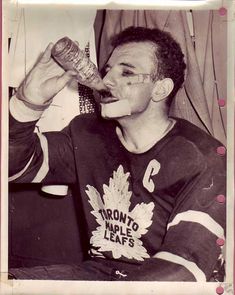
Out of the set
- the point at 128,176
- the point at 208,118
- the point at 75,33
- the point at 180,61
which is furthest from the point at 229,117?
the point at 75,33

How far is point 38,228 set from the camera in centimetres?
173

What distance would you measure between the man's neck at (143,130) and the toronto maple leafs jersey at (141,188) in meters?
0.02

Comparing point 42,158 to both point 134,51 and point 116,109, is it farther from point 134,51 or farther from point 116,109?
point 134,51

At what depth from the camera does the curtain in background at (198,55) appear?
1703 millimetres

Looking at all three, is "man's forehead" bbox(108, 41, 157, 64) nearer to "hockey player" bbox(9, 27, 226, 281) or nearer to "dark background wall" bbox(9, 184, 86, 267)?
"hockey player" bbox(9, 27, 226, 281)

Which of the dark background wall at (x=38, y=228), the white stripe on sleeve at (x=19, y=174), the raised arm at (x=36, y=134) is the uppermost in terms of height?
the raised arm at (x=36, y=134)

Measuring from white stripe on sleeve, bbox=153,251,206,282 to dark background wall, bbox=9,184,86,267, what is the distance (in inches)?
9.0

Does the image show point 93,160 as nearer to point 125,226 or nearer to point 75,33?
point 125,226

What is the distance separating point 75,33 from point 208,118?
17.0 inches

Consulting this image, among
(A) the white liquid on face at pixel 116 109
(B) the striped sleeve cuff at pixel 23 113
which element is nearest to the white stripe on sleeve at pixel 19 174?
(B) the striped sleeve cuff at pixel 23 113

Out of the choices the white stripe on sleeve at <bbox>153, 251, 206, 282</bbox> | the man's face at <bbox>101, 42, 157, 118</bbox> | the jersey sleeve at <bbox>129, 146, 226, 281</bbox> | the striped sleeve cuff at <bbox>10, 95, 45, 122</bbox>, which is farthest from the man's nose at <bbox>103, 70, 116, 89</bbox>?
the white stripe on sleeve at <bbox>153, 251, 206, 282</bbox>

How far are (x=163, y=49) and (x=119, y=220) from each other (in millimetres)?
484

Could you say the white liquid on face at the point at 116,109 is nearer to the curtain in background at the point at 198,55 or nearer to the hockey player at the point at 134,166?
the hockey player at the point at 134,166

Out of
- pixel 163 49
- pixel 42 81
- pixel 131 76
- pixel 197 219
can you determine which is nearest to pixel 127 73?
pixel 131 76
